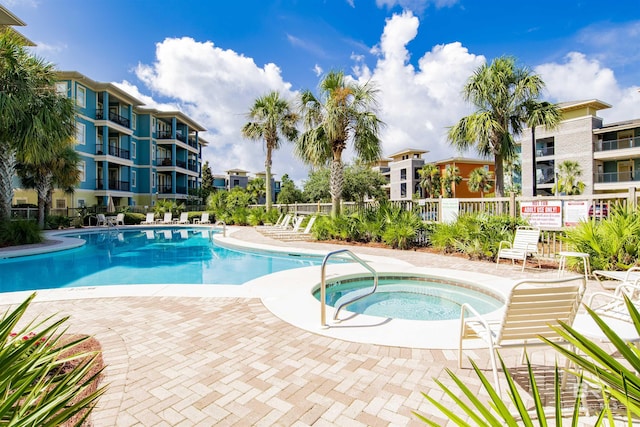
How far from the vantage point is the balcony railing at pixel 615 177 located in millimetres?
28141

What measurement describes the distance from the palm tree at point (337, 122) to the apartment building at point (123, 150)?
18092mm

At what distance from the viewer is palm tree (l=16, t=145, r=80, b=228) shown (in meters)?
18.1

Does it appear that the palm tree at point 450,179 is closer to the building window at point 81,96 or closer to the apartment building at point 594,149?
the apartment building at point 594,149

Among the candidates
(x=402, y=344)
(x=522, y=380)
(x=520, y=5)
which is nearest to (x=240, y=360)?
(x=402, y=344)

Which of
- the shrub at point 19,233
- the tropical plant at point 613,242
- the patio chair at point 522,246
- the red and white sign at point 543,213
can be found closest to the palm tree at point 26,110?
the shrub at point 19,233

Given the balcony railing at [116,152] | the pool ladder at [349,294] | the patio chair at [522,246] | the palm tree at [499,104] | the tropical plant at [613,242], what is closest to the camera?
the pool ladder at [349,294]

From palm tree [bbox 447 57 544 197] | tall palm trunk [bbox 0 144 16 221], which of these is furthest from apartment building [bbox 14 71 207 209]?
palm tree [bbox 447 57 544 197]

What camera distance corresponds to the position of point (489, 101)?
13297 mm

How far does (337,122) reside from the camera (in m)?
13.0

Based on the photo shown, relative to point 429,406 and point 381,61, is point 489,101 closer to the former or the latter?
point 381,61

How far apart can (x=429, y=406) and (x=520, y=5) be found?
48.4ft

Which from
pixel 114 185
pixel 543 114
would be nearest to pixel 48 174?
pixel 114 185

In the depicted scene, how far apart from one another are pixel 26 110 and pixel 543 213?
1830cm

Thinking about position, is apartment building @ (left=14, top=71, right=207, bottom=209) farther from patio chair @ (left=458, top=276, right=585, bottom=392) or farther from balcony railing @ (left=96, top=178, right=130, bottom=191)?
patio chair @ (left=458, top=276, right=585, bottom=392)
